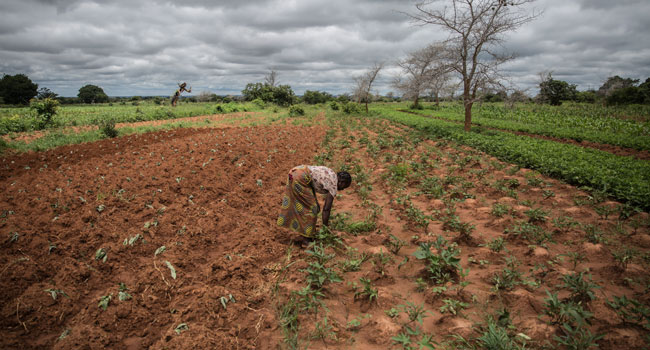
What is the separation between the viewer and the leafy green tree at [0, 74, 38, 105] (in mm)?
32812

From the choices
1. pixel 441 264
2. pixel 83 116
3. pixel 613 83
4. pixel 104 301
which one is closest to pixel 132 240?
pixel 104 301

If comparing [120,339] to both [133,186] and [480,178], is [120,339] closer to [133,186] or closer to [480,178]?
[133,186]

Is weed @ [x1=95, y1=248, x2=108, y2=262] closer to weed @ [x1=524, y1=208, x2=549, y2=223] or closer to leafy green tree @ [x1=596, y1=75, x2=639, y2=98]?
weed @ [x1=524, y1=208, x2=549, y2=223]

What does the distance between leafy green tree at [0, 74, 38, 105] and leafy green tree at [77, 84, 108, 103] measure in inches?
532

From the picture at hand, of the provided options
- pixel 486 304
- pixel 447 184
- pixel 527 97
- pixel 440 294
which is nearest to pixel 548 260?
pixel 486 304

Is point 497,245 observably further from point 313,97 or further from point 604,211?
point 313,97

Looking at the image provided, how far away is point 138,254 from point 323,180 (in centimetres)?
277

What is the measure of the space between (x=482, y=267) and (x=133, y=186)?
21.5 ft

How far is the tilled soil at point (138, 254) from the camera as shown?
2732 mm

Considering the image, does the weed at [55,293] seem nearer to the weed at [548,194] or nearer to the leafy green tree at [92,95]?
the weed at [548,194]

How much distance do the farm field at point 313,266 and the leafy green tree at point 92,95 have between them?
52.7 metres

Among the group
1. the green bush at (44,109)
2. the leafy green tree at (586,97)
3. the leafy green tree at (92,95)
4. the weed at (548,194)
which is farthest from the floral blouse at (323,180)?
the leafy green tree at (92,95)

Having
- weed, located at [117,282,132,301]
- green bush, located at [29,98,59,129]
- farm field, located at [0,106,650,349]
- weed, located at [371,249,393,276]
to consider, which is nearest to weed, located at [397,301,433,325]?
farm field, located at [0,106,650,349]

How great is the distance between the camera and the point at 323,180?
3979 mm
